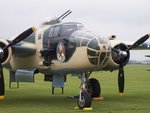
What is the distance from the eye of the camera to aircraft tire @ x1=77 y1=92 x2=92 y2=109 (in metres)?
14.2

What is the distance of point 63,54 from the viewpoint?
15047 millimetres

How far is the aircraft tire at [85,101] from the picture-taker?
46.6 feet

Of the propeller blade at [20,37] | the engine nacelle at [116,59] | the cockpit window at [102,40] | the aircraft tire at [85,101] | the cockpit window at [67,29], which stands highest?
the cockpit window at [67,29]

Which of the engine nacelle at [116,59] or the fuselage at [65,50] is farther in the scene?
the engine nacelle at [116,59]

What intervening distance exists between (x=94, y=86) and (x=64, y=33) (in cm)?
424

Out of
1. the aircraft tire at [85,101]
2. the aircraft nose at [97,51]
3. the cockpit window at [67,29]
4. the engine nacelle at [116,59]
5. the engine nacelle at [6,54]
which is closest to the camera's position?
the aircraft nose at [97,51]

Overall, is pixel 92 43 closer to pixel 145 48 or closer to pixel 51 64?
pixel 51 64

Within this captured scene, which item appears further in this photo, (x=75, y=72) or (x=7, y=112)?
(x=75, y=72)

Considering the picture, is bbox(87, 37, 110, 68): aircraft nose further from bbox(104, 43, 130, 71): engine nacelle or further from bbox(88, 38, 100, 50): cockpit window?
bbox(104, 43, 130, 71): engine nacelle

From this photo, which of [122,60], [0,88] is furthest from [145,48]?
[0,88]

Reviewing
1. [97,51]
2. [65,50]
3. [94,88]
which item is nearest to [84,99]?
[97,51]

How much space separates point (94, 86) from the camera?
1862 cm

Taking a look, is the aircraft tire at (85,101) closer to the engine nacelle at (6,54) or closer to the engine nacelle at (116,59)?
the engine nacelle at (116,59)

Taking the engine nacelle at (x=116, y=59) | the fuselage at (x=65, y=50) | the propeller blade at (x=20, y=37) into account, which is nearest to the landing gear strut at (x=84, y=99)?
the fuselage at (x=65, y=50)
